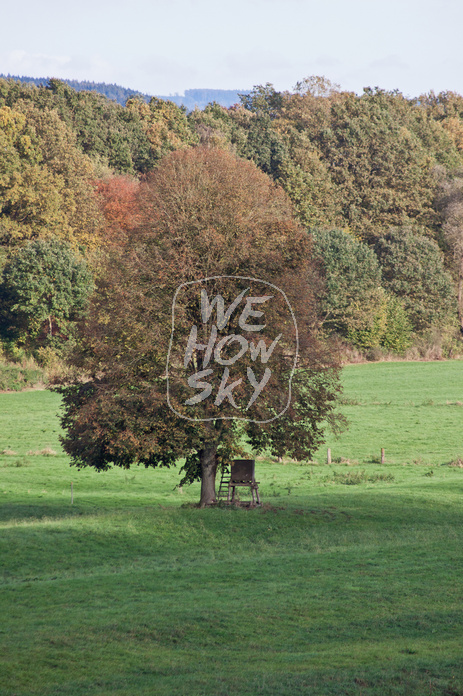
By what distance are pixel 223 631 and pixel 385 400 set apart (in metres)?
61.0

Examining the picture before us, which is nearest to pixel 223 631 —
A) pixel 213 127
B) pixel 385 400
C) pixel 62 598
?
pixel 62 598

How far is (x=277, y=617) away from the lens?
56.9 feet

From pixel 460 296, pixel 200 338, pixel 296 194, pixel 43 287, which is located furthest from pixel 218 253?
pixel 460 296

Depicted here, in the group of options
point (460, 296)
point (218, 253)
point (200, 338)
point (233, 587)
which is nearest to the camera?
point (233, 587)

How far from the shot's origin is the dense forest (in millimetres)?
82250

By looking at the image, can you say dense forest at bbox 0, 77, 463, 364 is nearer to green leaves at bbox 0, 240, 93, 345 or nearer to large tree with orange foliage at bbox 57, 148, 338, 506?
green leaves at bbox 0, 240, 93, 345

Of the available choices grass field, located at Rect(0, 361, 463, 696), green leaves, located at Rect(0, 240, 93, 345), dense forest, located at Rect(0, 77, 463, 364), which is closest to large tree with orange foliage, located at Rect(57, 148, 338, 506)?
grass field, located at Rect(0, 361, 463, 696)

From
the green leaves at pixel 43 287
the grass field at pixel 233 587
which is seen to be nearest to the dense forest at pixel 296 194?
the green leaves at pixel 43 287

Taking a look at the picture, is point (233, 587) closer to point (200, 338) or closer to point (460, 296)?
point (200, 338)

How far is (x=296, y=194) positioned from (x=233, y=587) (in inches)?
3751

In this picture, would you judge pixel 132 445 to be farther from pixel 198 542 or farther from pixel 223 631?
pixel 223 631

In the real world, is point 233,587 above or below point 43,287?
below

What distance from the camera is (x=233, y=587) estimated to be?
20.3 m

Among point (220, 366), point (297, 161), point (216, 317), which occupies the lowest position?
point (220, 366)
